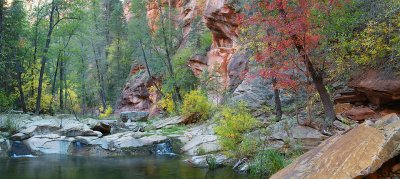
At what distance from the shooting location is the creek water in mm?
11727

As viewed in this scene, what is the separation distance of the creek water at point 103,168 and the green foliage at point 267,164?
0.61 m

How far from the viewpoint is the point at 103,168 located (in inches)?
535

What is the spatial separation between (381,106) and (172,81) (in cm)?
1893

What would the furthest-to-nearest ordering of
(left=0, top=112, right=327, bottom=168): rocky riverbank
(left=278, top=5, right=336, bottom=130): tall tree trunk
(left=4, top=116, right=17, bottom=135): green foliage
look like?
(left=4, top=116, right=17, bottom=135): green foliage
(left=0, top=112, right=327, bottom=168): rocky riverbank
(left=278, top=5, right=336, bottom=130): tall tree trunk

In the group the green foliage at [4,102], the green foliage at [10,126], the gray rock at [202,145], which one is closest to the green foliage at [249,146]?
the gray rock at [202,145]

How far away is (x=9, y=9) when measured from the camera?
84.3 ft

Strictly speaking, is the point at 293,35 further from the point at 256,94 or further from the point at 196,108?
the point at 196,108

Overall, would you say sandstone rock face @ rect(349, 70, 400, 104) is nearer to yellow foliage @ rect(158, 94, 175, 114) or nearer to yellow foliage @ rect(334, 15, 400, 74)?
yellow foliage @ rect(334, 15, 400, 74)

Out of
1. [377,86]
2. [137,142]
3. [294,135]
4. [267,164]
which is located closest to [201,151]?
[137,142]

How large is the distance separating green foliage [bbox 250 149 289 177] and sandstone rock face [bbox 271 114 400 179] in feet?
13.4

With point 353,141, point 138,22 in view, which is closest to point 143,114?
point 138,22

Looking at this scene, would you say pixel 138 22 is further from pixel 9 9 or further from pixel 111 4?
pixel 111 4

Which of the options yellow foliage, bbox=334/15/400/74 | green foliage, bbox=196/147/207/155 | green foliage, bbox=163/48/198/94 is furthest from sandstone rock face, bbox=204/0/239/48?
yellow foliage, bbox=334/15/400/74

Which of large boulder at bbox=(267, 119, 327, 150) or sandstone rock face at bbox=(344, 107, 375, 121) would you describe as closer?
large boulder at bbox=(267, 119, 327, 150)
